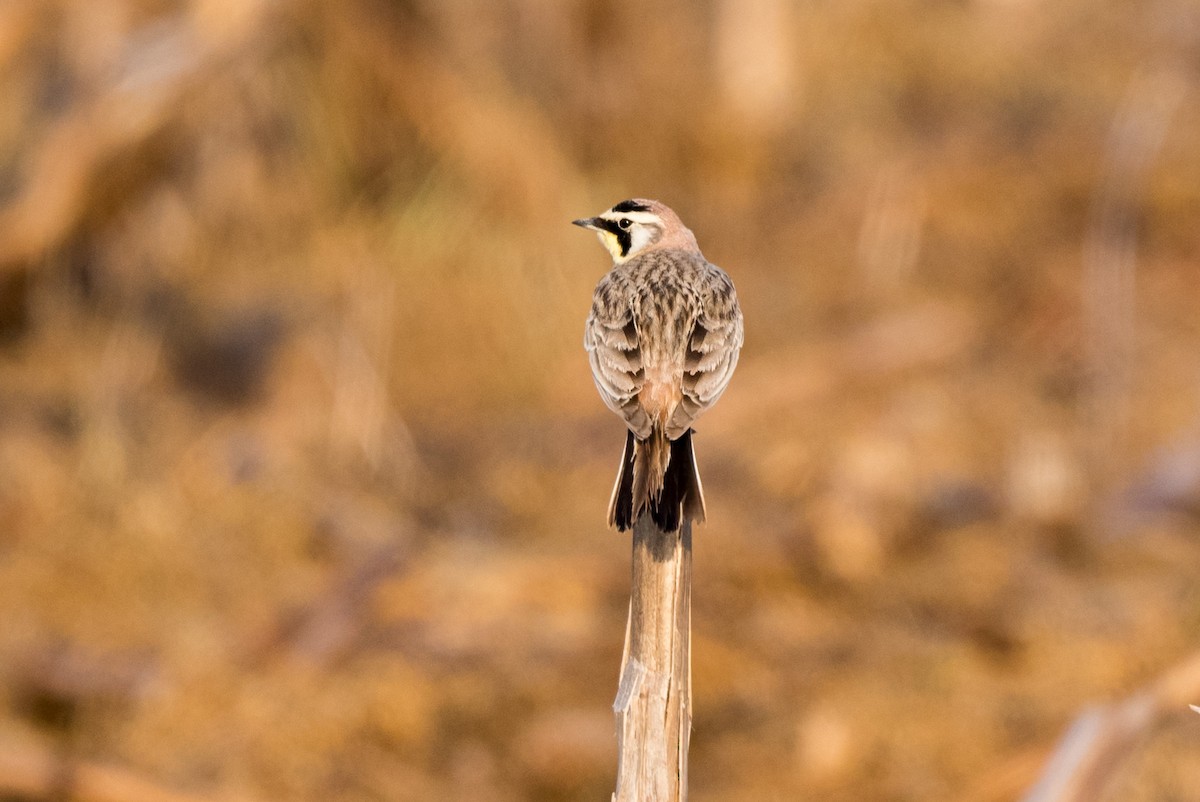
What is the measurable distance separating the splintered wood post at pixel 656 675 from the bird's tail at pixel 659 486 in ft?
0.17

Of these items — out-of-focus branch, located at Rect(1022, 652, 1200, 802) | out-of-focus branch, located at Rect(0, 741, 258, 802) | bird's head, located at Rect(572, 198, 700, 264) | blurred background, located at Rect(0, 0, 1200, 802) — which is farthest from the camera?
blurred background, located at Rect(0, 0, 1200, 802)

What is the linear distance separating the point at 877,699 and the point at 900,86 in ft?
29.1

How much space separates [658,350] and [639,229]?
0.85 metres

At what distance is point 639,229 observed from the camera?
173 inches

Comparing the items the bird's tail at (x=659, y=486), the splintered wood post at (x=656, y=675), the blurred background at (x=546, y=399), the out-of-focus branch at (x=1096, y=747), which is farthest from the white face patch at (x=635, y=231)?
the blurred background at (x=546, y=399)

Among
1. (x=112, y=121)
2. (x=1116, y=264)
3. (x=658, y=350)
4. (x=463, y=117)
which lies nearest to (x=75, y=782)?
(x=658, y=350)

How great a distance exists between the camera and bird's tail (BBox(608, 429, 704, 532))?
3.09 m

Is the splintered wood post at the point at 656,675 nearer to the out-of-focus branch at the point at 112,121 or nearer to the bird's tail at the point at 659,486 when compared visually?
the bird's tail at the point at 659,486

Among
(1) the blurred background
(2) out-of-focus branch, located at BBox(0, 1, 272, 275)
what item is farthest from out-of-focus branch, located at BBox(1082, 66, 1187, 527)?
(2) out-of-focus branch, located at BBox(0, 1, 272, 275)

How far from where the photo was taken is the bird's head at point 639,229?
431cm

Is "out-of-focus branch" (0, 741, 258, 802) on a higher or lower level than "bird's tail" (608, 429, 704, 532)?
higher

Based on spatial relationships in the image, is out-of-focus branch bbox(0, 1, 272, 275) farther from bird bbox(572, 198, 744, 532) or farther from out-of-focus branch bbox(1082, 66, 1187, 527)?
bird bbox(572, 198, 744, 532)

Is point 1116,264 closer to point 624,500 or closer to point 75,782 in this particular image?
point 75,782

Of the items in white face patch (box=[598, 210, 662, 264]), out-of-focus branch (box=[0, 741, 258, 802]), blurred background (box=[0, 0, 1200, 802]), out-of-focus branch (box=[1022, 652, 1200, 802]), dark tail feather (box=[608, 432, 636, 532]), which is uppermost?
blurred background (box=[0, 0, 1200, 802])
